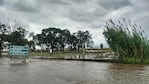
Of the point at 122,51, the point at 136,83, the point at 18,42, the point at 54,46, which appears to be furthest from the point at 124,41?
the point at 54,46

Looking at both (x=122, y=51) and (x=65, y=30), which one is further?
(x=65, y=30)

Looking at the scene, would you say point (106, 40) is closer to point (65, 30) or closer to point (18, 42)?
point (18, 42)

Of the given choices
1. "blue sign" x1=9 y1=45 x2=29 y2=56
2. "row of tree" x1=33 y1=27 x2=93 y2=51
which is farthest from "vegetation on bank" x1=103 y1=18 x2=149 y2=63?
"row of tree" x1=33 y1=27 x2=93 y2=51

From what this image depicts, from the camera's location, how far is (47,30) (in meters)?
95.3

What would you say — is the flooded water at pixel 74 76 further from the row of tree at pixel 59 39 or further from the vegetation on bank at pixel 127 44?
the row of tree at pixel 59 39

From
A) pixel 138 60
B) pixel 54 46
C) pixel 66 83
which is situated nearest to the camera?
pixel 66 83

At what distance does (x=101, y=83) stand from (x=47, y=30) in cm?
8680

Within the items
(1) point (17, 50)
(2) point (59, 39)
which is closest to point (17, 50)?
(1) point (17, 50)

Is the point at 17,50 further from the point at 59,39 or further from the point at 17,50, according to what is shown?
the point at 59,39

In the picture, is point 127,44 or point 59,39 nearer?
point 127,44

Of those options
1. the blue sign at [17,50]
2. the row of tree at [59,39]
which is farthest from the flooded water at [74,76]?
the row of tree at [59,39]

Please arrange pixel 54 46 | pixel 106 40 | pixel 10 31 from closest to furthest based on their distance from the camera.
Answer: pixel 106 40 → pixel 10 31 → pixel 54 46

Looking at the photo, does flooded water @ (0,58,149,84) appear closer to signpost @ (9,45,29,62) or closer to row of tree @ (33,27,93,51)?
signpost @ (9,45,29,62)

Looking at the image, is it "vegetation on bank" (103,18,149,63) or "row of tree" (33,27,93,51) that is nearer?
"vegetation on bank" (103,18,149,63)
